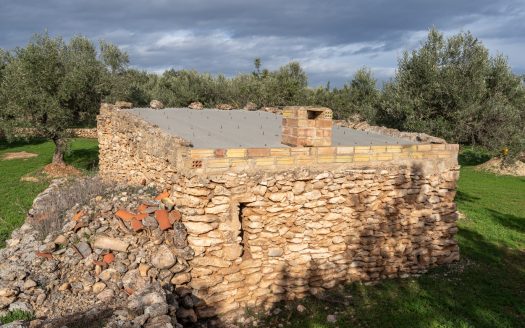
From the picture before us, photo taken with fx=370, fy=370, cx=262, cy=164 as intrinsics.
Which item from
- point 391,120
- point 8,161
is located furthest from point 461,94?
point 8,161

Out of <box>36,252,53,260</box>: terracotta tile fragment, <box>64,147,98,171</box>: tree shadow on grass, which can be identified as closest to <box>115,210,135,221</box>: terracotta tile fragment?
<box>36,252,53,260</box>: terracotta tile fragment

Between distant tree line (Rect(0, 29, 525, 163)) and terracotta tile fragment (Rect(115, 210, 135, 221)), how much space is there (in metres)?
11.0

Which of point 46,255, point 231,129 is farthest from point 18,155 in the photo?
point 46,255

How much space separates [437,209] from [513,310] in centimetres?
248

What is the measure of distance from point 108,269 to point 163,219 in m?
1.22

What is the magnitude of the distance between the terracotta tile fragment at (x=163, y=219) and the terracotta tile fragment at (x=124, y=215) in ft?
1.79

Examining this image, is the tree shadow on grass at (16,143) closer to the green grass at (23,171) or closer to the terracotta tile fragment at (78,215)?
the green grass at (23,171)

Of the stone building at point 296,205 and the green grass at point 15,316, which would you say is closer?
the green grass at point 15,316

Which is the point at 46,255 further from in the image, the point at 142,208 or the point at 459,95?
the point at 459,95

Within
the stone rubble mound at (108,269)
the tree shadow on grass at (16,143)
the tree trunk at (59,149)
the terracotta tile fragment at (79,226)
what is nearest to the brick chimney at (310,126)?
the stone rubble mound at (108,269)

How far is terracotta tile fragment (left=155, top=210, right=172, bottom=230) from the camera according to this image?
6.65 m

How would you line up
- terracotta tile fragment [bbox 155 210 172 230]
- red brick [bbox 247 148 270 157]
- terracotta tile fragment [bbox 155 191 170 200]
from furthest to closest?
1. terracotta tile fragment [bbox 155 191 170 200]
2. red brick [bbox 247 148 270 157]
3. terracotta tile fragment [bbox 155 210 172 230]

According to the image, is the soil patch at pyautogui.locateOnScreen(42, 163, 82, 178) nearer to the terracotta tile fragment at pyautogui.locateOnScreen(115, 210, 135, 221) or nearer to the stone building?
the stone building

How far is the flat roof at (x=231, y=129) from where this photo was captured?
27.6 ft
